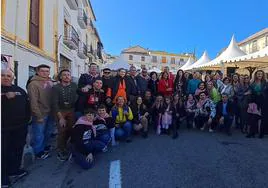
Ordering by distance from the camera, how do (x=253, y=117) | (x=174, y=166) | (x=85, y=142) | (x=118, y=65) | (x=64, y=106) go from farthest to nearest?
(x=118, y=65) → (x=253, y=117) → (x=64, y=106) → (x=85, y=142) → (x=174, y=166)

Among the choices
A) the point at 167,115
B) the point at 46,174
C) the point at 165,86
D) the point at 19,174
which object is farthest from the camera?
the point at 165,86

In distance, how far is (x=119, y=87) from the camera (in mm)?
6594

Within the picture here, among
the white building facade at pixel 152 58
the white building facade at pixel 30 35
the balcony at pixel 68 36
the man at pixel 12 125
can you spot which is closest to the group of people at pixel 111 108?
the man at pixel 12 125

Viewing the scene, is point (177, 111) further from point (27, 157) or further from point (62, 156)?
point (27, 157)

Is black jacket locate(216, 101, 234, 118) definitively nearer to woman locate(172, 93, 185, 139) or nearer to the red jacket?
woman locate(172, 93, 185, 139)

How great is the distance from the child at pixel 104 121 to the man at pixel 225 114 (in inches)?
118

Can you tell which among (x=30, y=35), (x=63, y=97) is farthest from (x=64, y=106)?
(x=30, y=35)

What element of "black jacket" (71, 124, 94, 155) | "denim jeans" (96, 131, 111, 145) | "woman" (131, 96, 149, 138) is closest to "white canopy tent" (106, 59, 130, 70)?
"woman" (131, 96, 149, 138)

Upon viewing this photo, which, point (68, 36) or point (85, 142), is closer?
point (85, 142)

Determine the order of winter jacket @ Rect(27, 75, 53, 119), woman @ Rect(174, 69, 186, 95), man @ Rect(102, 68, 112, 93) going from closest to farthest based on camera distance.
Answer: winter jacket @ Rect(27, 75, 53, 119)
man @ Rect(102, 68, 112, 93)
woman @ Rect(174, 69, 186, 95)

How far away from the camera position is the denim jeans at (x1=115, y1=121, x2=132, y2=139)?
5.89m

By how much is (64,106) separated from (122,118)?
1.57 m

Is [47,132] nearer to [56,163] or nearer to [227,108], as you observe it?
[56,163]

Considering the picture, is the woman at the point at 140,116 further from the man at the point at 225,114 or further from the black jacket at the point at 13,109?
the black jacket at the point at 13,109
